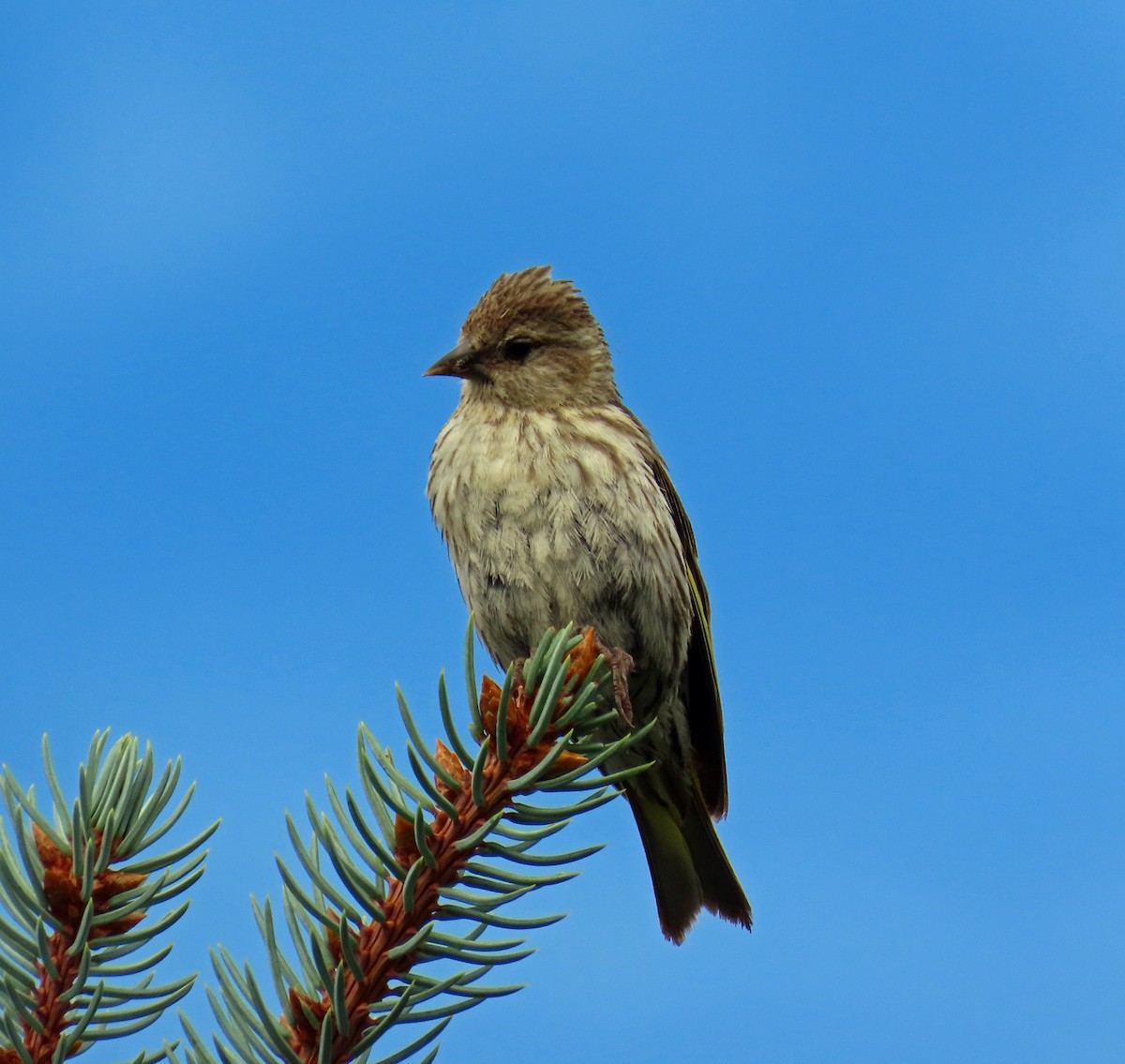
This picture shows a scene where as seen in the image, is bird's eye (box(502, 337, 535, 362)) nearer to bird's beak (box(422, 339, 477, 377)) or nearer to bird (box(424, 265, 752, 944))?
bird (box(424, 265, 752, 944))

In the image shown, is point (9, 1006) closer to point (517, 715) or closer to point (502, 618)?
point (517, 715)

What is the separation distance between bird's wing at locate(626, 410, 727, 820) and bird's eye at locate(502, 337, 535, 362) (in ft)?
1.96

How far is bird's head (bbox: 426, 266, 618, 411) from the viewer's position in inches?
187

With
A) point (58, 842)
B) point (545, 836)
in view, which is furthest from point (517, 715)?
point (58, 842)

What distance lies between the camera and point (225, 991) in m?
1.70

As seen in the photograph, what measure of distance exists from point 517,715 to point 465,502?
83.9 inches

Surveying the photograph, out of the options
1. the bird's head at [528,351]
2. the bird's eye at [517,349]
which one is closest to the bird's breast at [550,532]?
the bird's head at [528,351]

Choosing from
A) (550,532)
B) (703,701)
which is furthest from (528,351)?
(703,701)

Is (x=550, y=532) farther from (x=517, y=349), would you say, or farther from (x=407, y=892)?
(x=407, y=892)

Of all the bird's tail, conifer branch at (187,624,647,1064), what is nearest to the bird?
the bird's tail

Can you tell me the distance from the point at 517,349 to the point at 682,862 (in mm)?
1986

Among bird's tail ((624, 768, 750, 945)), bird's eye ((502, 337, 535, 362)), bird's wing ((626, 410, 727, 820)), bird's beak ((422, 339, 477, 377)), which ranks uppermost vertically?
bird's eye ((502, 337, 535, 362))

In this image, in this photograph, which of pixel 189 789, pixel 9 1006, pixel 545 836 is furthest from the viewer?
pixel 545 836

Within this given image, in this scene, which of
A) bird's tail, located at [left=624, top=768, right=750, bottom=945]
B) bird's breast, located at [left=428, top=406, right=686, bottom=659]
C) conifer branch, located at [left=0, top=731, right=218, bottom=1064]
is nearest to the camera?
conifer branch, located at [left=0, top=731, right=218, bottom=1064]
